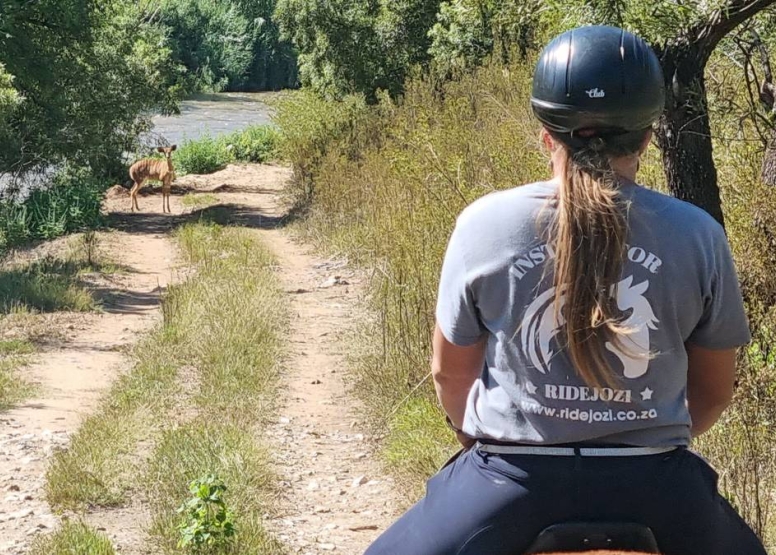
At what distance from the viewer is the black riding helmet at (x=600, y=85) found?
234 cm

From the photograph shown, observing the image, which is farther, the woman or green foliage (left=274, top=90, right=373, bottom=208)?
green foliage (left=274, top=90, right=373, bottom=208)

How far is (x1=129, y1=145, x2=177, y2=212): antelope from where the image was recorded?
2422cm

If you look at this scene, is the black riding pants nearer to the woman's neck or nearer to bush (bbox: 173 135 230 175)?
the woman's neck

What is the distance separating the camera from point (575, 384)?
2301 millimetres

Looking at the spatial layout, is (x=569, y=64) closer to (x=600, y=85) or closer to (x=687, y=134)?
(x=600, y=85)

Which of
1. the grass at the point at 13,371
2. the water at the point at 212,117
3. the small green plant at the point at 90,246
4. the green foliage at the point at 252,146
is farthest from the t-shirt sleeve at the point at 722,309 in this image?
the water at the point at 212,117

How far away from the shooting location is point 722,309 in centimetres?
239

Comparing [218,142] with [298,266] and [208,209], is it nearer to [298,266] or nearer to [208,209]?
[208,209]

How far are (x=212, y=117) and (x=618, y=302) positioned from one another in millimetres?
49284

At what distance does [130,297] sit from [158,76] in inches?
425

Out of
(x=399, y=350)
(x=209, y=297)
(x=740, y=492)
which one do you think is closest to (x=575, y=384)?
(x=740, y=492)

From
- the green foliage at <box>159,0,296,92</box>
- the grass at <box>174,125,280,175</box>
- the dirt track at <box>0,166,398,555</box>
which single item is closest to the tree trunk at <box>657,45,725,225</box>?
the dirt track at <box>0,166,398,555</box>

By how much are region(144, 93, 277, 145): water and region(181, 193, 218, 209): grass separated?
396 inches

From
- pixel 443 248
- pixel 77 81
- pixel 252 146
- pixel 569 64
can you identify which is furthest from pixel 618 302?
pixel 252 146
